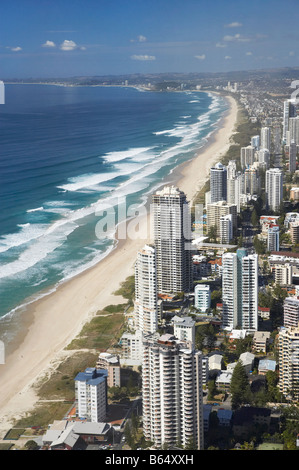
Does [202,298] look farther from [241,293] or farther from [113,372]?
[113,372]

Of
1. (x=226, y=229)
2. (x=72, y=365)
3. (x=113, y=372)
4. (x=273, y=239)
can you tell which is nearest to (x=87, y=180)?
(x=226, y=229)

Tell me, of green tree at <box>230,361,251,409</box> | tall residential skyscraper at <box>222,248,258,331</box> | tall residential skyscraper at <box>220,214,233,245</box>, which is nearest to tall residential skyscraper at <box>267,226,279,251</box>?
tall residential skyscraper at <box>220,214,233,245</box>

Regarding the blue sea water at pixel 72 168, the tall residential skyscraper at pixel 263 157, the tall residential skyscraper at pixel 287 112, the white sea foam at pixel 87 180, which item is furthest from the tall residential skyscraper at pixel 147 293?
the tall residential skyscraper at pixel 287 112

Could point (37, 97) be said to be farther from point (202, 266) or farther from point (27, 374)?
point (27, 374)

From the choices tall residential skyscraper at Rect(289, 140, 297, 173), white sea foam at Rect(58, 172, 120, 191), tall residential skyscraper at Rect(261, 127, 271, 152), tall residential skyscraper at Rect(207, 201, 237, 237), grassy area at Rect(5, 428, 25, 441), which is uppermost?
tall residential skyscraper at Rect(261, 127, 271, 152)

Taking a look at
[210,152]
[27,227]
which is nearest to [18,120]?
[210,152]

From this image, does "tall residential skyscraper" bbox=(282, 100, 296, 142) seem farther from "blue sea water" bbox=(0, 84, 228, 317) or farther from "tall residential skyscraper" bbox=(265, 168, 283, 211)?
"tall residential skyscraper" bbox=(265, 168, 283, 211)
